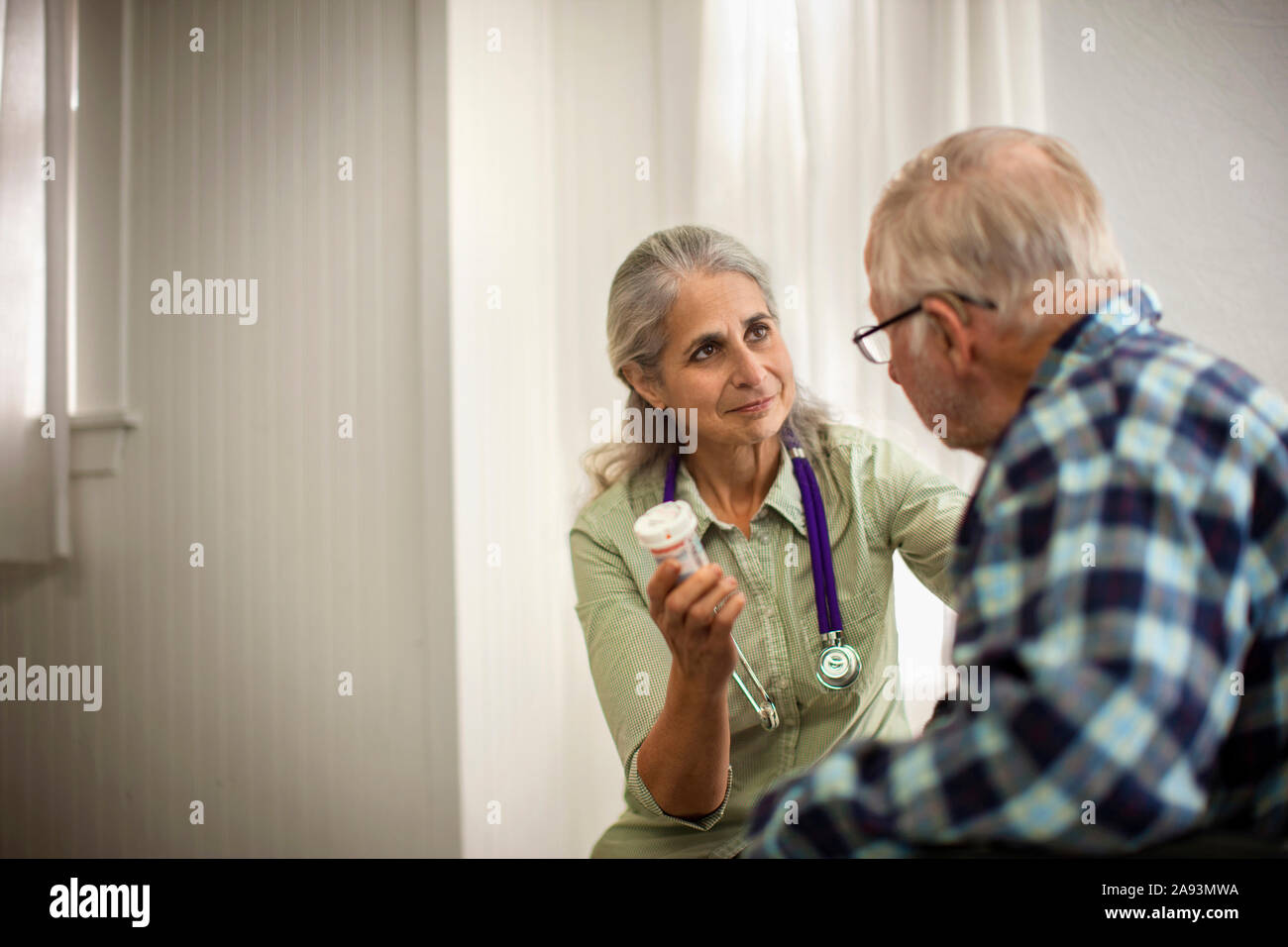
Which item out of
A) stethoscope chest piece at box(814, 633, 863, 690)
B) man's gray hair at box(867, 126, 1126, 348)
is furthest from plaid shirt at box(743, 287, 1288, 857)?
stethoscope chest piece at box(814, 633, 863, 690)

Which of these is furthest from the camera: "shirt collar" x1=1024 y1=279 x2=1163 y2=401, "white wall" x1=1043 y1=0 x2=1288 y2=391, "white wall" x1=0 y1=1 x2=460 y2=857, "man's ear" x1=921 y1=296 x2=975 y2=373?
"white wall" x1=0 y1=1 x2=460 y2=857

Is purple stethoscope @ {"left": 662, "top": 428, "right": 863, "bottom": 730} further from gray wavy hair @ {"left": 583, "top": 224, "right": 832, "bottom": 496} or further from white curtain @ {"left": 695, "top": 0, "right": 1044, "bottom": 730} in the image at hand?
white curtain @ {"left": 695, "top": 0, "right": 1044, "bottom": 730}

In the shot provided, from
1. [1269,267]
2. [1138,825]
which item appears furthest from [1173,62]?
[1138,825]

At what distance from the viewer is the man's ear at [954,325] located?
0.79 m

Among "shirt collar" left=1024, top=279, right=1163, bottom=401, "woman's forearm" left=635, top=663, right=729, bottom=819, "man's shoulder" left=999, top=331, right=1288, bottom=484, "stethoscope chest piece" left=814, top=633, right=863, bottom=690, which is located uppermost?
"shirt collar" left=1024, top=279, right=1163, bottom=401

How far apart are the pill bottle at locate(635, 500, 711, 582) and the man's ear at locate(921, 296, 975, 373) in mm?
299

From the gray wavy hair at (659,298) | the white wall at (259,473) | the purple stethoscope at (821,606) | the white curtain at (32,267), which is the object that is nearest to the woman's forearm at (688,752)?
the purple stethoscope at (821,606)

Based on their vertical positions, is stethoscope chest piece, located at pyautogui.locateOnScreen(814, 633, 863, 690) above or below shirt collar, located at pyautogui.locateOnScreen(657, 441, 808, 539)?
below

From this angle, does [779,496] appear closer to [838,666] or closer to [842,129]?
[838,666]

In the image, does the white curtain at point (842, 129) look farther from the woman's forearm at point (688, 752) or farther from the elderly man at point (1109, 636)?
the elderly man at point (1109, 636)

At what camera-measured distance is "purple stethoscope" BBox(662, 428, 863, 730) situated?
1.13m

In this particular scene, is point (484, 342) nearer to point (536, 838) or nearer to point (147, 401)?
point (147, 401)

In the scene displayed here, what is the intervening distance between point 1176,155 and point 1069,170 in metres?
0.82
